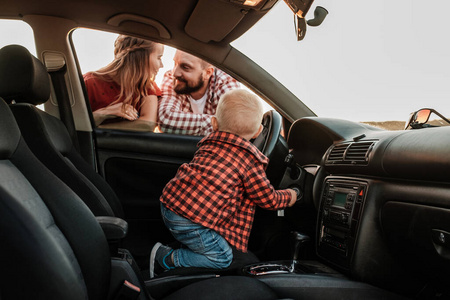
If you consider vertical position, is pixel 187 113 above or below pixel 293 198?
above

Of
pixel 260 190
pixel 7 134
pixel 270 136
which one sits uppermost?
pixel 270 136

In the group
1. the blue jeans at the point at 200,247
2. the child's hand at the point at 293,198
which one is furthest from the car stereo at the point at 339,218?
the blue jeans at the point at 200,247

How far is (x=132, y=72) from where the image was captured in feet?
8.54

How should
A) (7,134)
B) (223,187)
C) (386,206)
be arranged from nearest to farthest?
(7,134)
(386,206)
(223,187)

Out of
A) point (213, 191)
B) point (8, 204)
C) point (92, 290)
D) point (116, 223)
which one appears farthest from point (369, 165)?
point (8, 204)

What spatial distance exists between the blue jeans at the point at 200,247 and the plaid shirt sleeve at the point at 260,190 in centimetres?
24

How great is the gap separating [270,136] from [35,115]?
41.2 inches

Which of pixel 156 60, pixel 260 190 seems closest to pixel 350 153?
pixel 260 190

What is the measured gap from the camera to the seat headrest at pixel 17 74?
163 centimetres

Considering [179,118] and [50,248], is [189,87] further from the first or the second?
[50,248]

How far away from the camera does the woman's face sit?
103 inches

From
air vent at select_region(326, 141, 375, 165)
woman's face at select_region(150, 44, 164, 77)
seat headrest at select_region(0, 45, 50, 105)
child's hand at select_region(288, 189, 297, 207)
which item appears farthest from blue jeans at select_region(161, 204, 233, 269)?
woman's face at select_region(150, 44, 164, 77)

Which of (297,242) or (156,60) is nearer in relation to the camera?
(297,242)

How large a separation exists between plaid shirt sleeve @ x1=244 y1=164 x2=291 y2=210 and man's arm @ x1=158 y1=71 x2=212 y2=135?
86 cm
